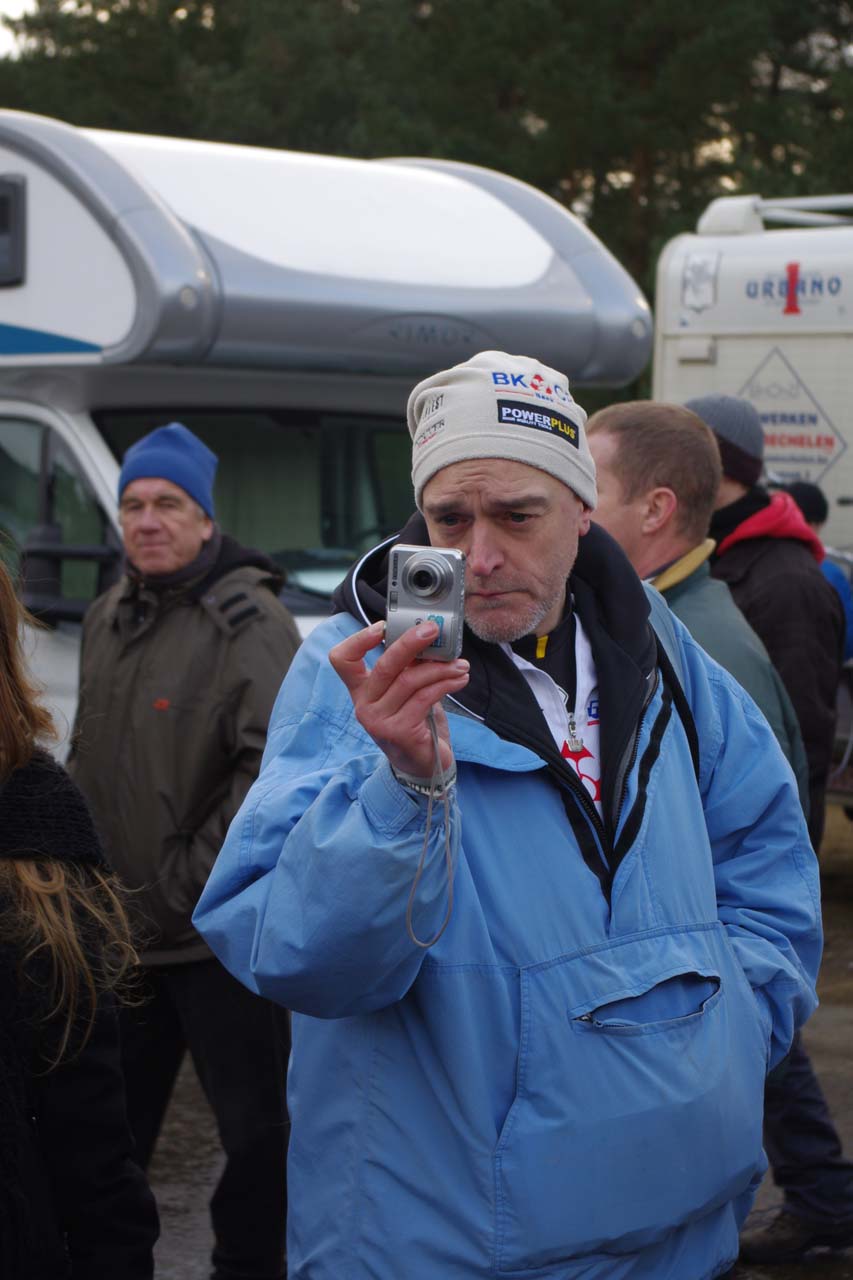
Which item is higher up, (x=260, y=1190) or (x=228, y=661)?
(x=228, y=661)

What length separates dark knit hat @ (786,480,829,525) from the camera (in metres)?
7.79

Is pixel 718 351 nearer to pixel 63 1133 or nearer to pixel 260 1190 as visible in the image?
pixel 260 1190

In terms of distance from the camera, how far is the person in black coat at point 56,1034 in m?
2.01

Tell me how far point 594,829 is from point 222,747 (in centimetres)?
187

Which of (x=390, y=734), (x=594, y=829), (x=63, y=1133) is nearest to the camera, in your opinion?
(x=390, y=734)

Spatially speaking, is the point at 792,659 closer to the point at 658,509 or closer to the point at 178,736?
the point at 658,509

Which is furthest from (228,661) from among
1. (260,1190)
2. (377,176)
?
(377,176)

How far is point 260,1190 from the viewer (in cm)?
395

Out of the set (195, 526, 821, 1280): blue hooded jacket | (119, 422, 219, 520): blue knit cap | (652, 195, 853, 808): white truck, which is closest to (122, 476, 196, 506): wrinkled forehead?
(119, 422, 219, 520): blue knit cap

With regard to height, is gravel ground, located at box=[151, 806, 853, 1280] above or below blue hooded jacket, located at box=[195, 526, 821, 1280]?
below

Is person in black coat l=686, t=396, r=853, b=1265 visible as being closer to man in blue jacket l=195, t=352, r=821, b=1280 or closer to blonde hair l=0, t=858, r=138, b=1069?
man in blue jacket l=195, t=352, r=821, b=1280

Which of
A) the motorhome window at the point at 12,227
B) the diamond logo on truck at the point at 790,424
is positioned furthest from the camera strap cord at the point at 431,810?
the diamond logo on truck at the point at 790,424

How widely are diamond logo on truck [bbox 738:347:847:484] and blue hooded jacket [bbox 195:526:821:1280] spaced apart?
6844mm

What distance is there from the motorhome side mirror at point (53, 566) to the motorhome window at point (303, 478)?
1.18 feet
